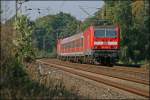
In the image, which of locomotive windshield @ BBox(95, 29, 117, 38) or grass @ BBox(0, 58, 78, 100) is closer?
grass @ BBox(0, 58, 78, 100)

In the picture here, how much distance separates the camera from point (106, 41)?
41.2m

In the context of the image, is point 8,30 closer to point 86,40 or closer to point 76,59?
point 86,40

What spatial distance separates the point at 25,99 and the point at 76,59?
42.0 metres

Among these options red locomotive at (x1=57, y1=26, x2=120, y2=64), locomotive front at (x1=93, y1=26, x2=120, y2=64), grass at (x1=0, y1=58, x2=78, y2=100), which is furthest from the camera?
locomotive front at (x1=93, y1=26, x2=120, y2=64)

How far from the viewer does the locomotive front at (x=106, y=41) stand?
40.9 meters

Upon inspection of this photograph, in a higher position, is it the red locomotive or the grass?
the red locomotive

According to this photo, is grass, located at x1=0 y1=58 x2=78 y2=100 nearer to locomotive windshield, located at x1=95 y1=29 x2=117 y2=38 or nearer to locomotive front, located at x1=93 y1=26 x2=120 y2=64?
locomotive front, located at x1=93 y1=26 x2=120 y2=64

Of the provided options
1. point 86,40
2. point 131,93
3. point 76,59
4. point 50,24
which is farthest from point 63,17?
point 131,93

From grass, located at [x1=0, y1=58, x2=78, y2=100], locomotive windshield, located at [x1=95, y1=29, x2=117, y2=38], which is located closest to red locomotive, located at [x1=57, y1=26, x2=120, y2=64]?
Result: locomotive windshield, located at [x1=95, y1=29, x2=117, y2=38]

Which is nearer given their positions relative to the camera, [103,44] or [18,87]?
[18,87]

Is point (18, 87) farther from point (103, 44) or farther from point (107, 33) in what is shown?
point (107, 33)

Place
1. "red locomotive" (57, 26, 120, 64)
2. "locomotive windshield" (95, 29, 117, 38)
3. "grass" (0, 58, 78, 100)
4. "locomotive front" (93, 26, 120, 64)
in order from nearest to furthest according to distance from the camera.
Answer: "grass" (0, 58, 78, 100)
"red locomotive" (57, 26, 120, 64)
"locomotive front" (93, 26, 120, 64)
"locomotive windshield" (95, 29, 117, 38)

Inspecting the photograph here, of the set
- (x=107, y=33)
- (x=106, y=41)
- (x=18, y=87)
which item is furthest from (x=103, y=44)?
(x=18, y=87)

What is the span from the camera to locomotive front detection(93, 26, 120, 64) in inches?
1610
